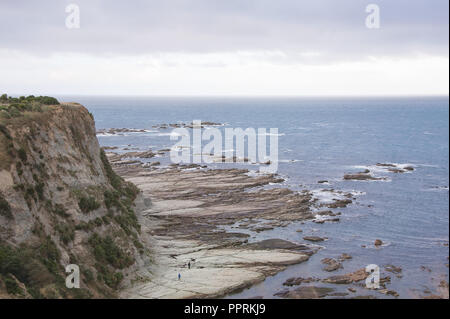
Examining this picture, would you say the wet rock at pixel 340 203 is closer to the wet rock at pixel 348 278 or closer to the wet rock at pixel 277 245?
the wet rock at pixel 277 245

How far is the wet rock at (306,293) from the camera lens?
147 feet

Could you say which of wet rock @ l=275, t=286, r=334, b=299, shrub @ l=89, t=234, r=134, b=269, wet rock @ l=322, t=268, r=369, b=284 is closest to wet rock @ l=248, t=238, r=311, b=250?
wet rock @ l=322, t=268, r=369, b=284

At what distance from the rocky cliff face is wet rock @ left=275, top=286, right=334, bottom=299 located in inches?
636

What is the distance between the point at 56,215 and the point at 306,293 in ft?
87.4

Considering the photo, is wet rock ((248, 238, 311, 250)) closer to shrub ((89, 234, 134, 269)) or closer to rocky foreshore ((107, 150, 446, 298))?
rocky foreshore ((107, 150, 446, 298))

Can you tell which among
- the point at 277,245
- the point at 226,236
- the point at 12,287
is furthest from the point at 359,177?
the point at 12,287

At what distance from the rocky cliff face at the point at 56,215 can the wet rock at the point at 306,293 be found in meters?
16.1

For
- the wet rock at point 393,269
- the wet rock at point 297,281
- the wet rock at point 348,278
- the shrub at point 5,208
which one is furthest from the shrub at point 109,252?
the wet rock at point 393,269

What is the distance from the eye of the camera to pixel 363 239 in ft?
205

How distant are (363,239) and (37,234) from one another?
44.2 meters

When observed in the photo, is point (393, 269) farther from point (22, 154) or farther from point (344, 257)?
point (22, 154)

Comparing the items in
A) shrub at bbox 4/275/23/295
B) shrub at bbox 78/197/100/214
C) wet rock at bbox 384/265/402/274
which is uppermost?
shrub at bbox 78/197/100/214

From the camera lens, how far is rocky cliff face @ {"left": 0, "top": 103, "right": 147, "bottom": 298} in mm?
35281

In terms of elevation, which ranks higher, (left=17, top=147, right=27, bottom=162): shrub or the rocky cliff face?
(left=17, top=147, right=27, bottom=162): shrub
